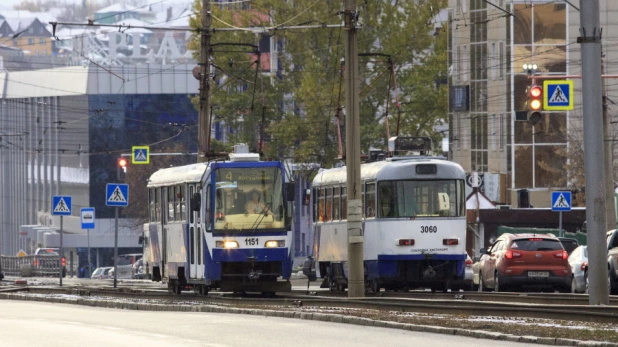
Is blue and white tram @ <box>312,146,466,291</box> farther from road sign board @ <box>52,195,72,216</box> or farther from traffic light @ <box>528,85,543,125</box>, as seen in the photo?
road sign board @ <box>52,195,72,216</box>

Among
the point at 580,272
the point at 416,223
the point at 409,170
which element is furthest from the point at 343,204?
the point at 580,272

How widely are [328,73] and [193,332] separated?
150 ft

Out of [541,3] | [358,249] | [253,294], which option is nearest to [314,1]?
[541,3]

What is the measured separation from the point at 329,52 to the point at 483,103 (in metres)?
14.4

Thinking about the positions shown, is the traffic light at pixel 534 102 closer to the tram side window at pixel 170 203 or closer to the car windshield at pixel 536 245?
the car windshield at pixel 536 245

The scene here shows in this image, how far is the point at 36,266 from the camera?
79875 millimetres

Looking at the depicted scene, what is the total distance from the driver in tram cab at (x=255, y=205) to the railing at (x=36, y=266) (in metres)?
44.6

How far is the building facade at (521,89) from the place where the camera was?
72438 millimetres

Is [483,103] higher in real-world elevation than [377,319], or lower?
higher

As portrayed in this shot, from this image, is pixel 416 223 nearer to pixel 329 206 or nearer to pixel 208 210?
pixel 329 206

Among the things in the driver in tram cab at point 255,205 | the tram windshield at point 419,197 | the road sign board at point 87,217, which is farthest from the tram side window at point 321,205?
the road sign board at point 87,217

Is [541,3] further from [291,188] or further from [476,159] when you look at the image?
[291,188]

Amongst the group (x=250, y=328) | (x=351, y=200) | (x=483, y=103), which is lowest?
(x=250, y=328)

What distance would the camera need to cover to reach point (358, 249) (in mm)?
30719
